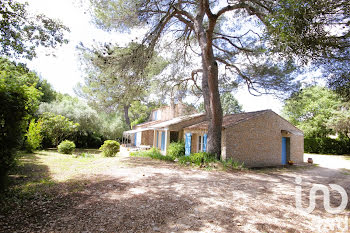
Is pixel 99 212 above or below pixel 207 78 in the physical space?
below

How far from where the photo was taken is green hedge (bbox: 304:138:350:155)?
84.6 ft

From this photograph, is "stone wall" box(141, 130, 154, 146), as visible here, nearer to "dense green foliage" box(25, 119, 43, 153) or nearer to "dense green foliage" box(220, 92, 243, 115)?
"dense green foliage" box(25, 119, 43, 153)

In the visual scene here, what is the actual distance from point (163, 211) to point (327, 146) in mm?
30461

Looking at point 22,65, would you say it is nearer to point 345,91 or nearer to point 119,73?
point 119,73

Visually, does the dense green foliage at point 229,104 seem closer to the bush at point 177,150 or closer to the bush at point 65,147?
the bush at point 177,150

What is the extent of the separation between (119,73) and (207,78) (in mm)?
5453

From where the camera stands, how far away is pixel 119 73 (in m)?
10.6

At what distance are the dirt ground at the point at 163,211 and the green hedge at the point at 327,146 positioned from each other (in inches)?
981

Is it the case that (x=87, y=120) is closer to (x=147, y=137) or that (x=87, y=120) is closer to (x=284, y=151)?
(x=147, y=137)

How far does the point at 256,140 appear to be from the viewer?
14531mm

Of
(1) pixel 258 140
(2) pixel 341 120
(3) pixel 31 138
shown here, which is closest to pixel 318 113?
(2) pixel 341 120

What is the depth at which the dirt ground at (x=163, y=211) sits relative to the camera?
11.7 feet

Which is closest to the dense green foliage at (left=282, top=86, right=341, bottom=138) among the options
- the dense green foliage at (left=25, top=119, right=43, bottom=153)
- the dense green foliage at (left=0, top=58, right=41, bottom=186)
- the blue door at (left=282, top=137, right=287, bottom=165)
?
the blue door at (left=282, top=137, right=287, bottom=165)

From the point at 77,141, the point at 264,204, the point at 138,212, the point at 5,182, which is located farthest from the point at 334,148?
the point at 77,141
